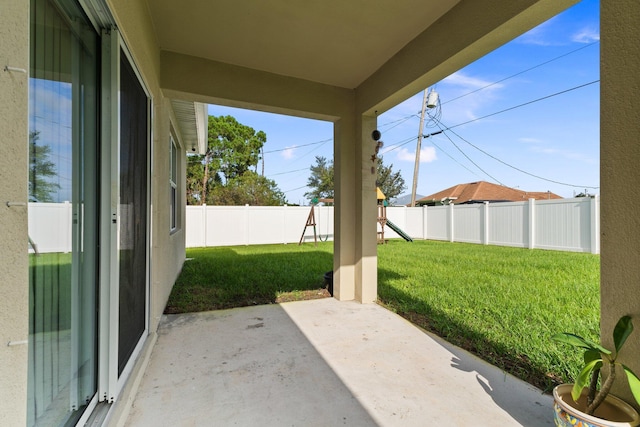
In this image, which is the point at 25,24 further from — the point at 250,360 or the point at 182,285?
the point at 182,285

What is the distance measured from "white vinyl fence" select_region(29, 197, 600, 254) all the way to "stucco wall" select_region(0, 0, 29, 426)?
954cm

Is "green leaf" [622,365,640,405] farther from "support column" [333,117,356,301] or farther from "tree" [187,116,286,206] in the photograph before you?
"tree" [187,116,286,206]

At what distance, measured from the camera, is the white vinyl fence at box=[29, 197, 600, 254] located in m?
8.33

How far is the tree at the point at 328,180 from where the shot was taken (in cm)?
2562

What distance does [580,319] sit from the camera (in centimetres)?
303

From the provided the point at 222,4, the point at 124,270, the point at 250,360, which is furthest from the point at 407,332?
the point at 222,4

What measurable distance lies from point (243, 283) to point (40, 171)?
157 inches

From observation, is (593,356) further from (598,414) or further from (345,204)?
(345,204)

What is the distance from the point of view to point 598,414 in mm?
1306

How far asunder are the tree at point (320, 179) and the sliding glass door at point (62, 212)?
77.4ft

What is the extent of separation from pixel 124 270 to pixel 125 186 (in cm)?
53

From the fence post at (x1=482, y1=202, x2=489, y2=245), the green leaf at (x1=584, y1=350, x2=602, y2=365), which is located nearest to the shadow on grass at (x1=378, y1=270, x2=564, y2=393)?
the green leaf at (x1=584, y1=350, x2=602, y2=365)

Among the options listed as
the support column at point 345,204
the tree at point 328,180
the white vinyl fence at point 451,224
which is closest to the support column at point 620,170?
the support column at point 345,204

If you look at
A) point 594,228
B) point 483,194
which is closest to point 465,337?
point 594,228
